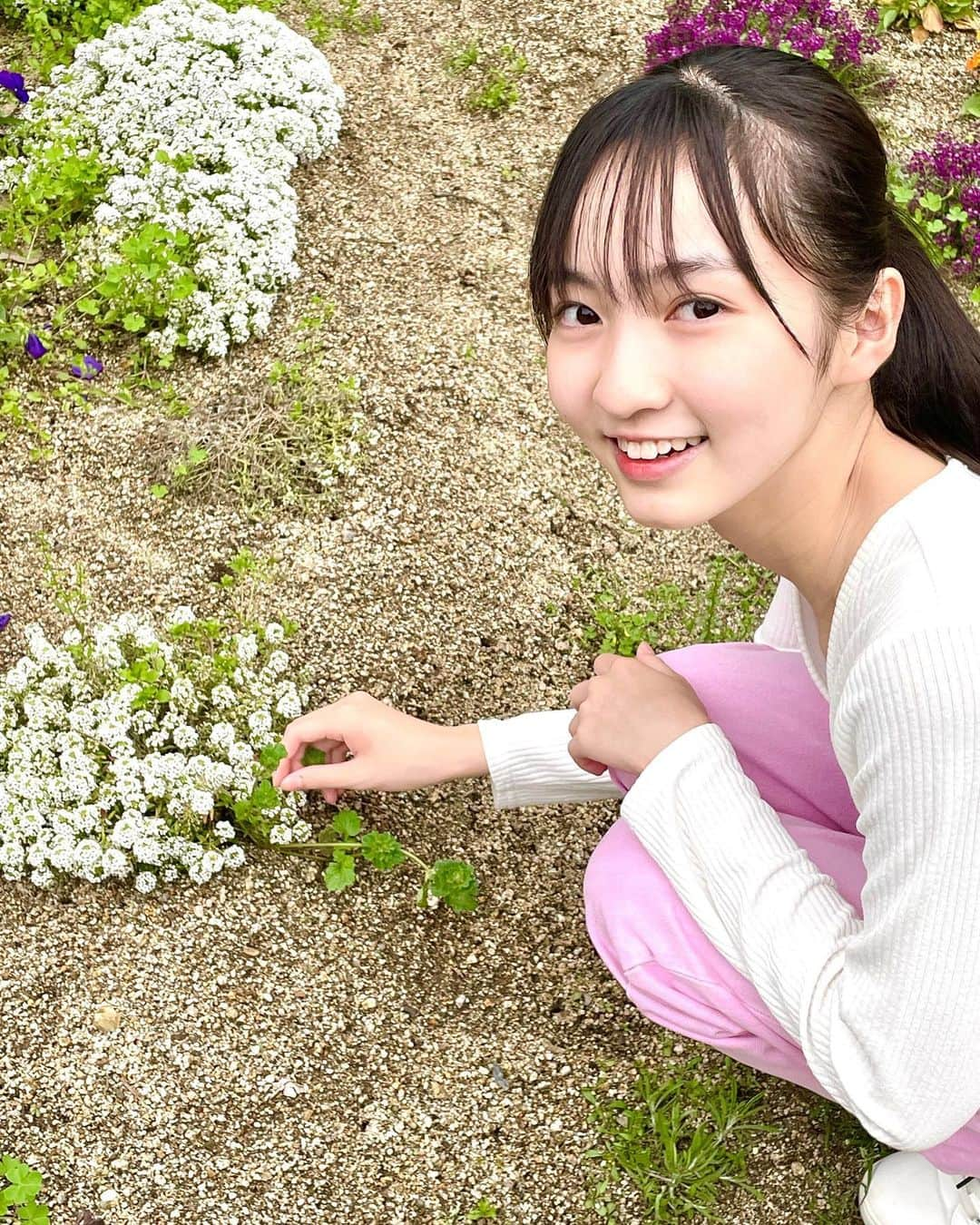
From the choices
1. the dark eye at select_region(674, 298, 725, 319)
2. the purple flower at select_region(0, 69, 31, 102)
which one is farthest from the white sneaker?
the purple flower at select_region(0, 69, 31, 102)

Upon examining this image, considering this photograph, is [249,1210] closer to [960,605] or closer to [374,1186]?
[374,1186]

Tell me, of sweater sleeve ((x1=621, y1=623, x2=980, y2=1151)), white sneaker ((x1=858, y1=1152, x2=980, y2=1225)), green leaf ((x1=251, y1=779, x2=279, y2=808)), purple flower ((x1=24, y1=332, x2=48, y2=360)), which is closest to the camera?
sweater sleeve ((x1=621, y1=623, x2=980, y2=1151))

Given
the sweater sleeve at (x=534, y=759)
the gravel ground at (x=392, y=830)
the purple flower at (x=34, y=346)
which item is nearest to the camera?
the gravel ground at (x=392, y=830)

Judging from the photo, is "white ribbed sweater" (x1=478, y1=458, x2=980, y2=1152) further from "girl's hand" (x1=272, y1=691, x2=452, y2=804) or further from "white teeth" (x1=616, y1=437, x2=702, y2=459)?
"girl's hand" (x1=272, y1=691, x2=452, y2=804)

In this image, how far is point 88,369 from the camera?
12.0 ft

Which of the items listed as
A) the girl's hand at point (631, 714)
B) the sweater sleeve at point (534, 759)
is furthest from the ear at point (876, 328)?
the sweater sleeve at point (534, 759)

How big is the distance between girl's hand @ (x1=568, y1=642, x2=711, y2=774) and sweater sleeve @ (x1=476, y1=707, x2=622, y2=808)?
0.81 feet

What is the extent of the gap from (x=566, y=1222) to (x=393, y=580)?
155 centimetres

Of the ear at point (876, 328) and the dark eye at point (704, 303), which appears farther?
the ear at point (876, 328)

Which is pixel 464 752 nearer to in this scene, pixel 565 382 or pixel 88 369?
pixel 565 382

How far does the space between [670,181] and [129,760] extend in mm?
1722

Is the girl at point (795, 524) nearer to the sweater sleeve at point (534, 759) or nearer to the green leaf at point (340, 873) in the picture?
the sweater sleeve at point (534, 759)

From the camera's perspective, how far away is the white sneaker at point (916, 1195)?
89.8 inches

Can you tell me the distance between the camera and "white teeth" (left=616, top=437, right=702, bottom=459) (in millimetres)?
1801
